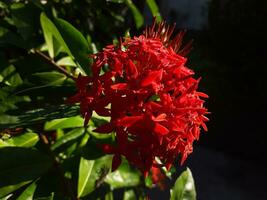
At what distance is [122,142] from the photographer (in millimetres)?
899

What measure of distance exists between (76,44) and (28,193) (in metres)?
0.45

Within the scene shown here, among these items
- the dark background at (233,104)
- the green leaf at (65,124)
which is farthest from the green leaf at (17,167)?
the dark background at (233,104)

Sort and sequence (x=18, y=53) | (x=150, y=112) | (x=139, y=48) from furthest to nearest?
(x=18, y=53)
(x=139, y=48)
(x=150, y=112)

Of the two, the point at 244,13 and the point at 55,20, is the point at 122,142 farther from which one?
the point at 244,13

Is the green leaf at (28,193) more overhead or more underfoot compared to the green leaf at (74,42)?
more underfoot

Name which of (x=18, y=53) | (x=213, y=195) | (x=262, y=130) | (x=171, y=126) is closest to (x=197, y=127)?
(x=171, y=126)

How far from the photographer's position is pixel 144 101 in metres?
0.93

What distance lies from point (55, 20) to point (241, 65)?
4059 mm

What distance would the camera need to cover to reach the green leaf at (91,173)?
121cm

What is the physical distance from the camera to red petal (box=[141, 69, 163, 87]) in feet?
2.92

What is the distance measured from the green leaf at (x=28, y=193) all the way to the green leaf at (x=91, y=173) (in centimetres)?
14

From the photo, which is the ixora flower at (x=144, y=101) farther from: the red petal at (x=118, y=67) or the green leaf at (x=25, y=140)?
the green leaf at (x=25, y=140)

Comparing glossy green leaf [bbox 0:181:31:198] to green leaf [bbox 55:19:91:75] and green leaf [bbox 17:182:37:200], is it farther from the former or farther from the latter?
green leaf [bbox 55:19:91:75]

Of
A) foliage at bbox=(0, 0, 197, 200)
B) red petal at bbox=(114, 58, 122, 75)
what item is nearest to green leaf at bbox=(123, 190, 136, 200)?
foliage at bbox=(0, 0, 197, 200)
